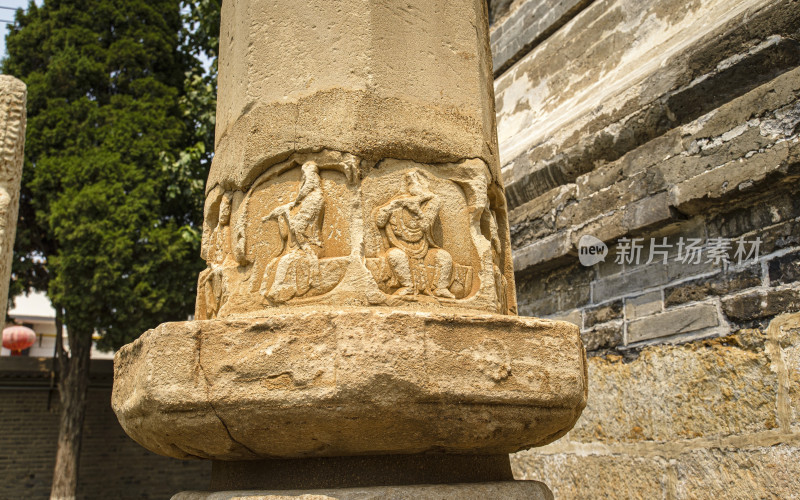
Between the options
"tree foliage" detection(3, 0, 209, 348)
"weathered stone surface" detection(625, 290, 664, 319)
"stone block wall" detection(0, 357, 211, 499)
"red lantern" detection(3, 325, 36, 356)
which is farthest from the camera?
"red lantern" detection(3, 325, 36, 356)

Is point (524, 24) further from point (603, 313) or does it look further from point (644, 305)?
point (644, 305)

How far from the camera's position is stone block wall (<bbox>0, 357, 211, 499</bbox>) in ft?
29.7

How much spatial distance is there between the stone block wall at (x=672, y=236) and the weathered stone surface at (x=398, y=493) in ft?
4.72

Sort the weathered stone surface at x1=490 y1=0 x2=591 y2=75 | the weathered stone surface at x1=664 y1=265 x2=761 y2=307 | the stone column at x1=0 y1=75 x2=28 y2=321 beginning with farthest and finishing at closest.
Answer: the weathered stone surface at x1=490 y1=0 x2=591 y2=75 < the stone column at x1=0 y1=75 x2=28 y2=321 < the weathered stone surface at x1=664 y1=265 x2=761 y2=307

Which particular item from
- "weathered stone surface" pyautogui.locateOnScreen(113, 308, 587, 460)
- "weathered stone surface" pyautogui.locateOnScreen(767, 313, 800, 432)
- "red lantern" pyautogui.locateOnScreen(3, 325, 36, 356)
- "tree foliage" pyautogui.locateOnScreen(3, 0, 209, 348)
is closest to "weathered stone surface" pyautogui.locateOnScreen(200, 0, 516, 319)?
"weathered stone surface" pyautogui.locateOnScreen(113, 308, 587, 460)

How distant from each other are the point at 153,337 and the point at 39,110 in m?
8.93

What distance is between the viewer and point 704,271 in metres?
3.21

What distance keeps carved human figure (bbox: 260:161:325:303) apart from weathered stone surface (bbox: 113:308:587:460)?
190mm

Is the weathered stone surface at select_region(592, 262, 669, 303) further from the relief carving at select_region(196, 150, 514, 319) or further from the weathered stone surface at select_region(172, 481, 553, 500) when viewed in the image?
the weathered stone surface at select_region(172, 481, 553, 500)

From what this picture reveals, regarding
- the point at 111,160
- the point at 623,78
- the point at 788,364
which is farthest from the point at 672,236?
the point at 111,160

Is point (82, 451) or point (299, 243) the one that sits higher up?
point (299, 243)

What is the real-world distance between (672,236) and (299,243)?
221 cm

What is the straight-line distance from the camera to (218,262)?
222cm

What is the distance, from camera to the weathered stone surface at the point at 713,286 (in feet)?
9.78
